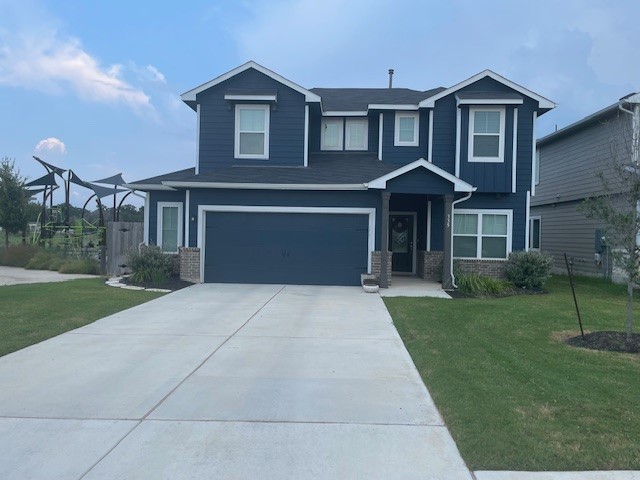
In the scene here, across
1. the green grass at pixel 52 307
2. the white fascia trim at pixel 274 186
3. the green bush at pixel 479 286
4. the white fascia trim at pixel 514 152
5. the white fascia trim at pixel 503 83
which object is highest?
the white fascia trim at pixel 503 83

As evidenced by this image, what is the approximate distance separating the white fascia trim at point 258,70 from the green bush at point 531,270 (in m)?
7.90

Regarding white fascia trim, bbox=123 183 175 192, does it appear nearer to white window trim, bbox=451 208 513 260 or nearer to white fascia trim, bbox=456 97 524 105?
white window trim, bbox=451 208 513 260

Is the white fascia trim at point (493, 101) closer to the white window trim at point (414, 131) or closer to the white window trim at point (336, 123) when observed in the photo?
the white window trim at point (414, 131)

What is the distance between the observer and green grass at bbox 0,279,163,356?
8680 millimetres

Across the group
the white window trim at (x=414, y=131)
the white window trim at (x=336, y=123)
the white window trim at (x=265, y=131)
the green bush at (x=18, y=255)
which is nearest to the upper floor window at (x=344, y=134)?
the white window trim at (x=336, y=123)

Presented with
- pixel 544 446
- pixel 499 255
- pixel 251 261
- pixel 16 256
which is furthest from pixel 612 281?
pixel 16 256

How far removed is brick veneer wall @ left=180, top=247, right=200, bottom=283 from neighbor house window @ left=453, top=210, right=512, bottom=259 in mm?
7884

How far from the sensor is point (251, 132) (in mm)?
16906

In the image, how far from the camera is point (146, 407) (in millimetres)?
5379

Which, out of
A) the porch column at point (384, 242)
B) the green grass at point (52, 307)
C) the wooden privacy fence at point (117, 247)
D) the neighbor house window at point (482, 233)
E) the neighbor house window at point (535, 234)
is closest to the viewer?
the green grass at point (52, 307)

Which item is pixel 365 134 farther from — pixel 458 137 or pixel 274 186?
pixel 274 186

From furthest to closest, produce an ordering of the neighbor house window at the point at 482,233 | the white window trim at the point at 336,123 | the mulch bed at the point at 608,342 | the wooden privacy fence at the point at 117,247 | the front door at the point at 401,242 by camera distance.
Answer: the front door at the point at 401,242 < the white window trim at the point at 336,123 < the wooden privacy fence at the point at 117,247 < the neighbor house window at the point at 482,233 < the mulch bed at the point at 608,342

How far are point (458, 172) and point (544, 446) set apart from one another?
502 inches

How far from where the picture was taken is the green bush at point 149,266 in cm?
1529
